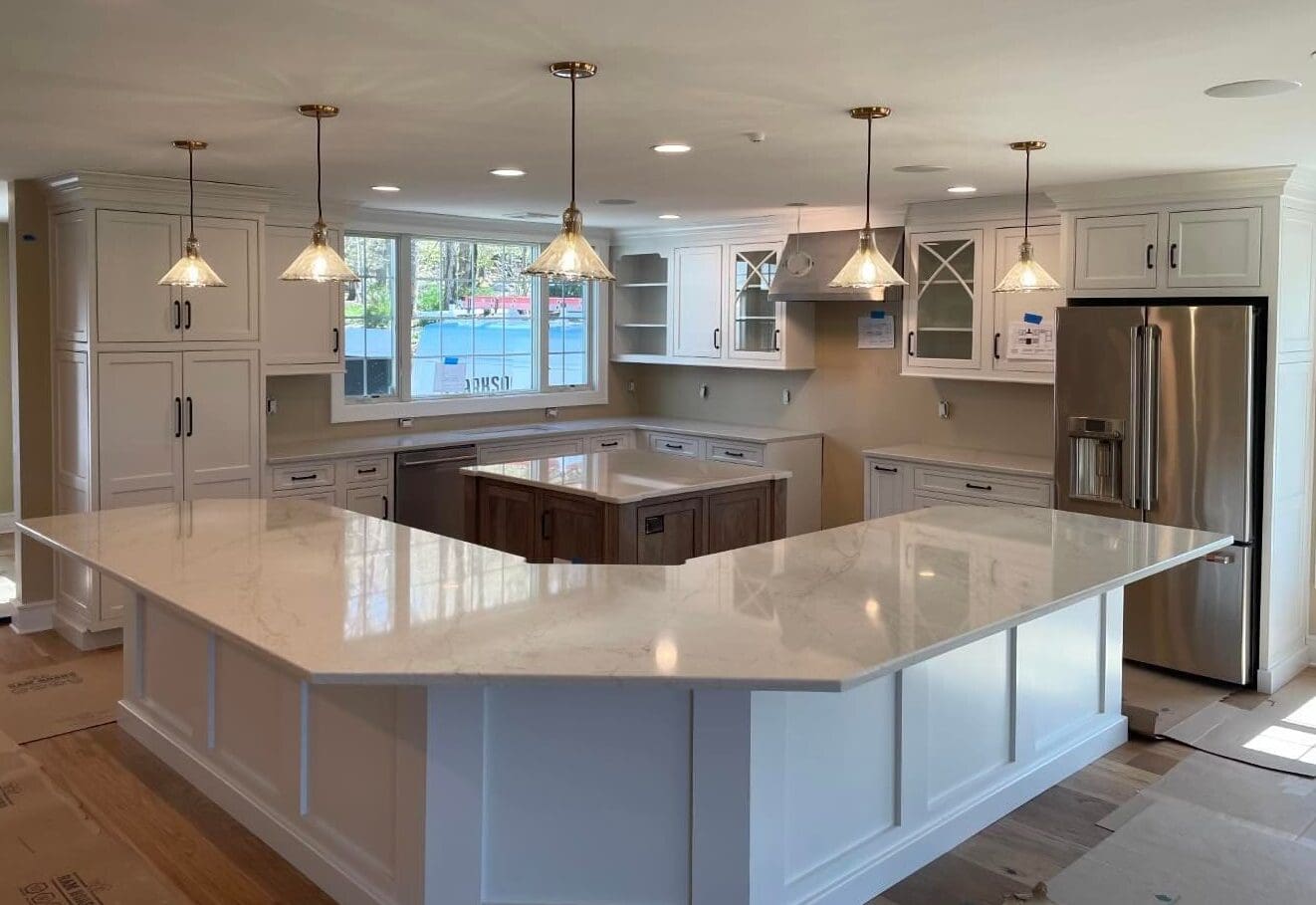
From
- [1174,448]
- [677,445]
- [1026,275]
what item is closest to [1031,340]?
[1174,448]

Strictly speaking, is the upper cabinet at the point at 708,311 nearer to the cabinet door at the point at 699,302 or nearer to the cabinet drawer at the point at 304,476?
the cabinet door at the point at 699,302

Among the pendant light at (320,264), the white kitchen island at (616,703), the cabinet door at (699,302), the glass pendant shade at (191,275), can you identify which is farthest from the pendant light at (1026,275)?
the cabinet door at (699,302)

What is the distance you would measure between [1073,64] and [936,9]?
0.65m

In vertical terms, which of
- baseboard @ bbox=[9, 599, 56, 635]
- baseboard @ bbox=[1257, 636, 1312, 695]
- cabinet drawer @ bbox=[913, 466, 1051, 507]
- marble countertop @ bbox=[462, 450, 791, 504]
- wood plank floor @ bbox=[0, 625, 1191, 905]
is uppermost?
marble countertop @ bbox=[462, 450, 791, 504]

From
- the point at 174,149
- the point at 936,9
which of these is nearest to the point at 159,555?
the point at 174,149

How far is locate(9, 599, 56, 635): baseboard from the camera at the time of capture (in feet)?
18.0

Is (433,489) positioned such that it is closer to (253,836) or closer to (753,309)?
(753,309)

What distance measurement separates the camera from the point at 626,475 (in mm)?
5188

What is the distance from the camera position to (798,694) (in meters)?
2.73

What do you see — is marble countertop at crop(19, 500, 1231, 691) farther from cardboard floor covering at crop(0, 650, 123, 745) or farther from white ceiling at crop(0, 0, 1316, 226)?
white ceiling at crop(0, 0, 1316, 226)

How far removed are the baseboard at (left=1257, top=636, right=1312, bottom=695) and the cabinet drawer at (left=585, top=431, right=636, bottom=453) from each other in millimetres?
4066

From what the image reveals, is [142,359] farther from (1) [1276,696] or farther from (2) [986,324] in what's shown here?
(1) [1276,696]

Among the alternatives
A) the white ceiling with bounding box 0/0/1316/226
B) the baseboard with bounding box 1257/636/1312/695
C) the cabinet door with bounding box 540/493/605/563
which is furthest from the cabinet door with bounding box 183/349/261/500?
the baseboard with bounding box 1257/636/1312/695

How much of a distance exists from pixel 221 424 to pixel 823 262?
3433 mm
